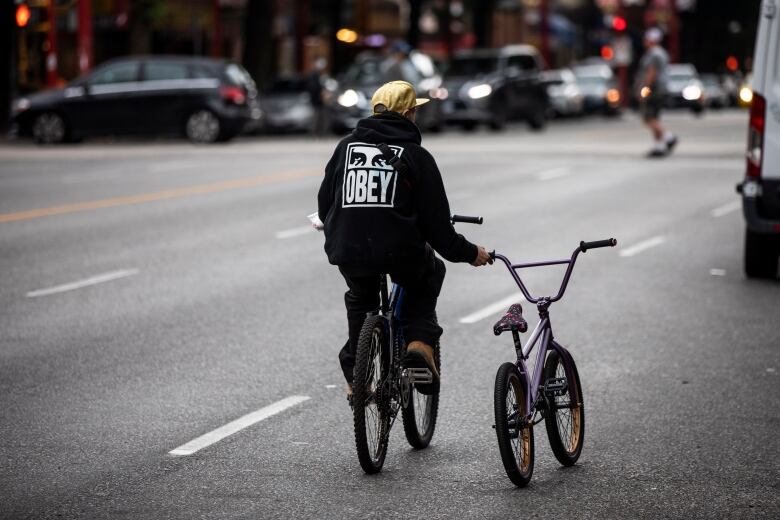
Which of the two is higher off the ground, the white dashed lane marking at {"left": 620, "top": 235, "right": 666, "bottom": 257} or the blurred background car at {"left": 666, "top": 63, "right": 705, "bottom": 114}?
the white dashed lane marking at {"left": 620, "top": 235, "right": 666, "bottom": 257}

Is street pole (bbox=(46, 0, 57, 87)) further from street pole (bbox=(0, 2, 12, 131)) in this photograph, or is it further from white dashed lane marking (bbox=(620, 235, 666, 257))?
white dashed lane marking (bbox=(620, 235, 666, 257))

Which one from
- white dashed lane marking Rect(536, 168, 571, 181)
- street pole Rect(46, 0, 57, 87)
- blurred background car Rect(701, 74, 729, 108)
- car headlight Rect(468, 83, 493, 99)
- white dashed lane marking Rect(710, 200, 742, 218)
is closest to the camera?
white dashed lane marking Rect(710, 200, 742, 218)

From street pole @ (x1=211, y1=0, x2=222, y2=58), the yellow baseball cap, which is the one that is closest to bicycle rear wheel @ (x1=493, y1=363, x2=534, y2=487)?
the yellow baseball cap

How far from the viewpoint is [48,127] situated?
1239 inches

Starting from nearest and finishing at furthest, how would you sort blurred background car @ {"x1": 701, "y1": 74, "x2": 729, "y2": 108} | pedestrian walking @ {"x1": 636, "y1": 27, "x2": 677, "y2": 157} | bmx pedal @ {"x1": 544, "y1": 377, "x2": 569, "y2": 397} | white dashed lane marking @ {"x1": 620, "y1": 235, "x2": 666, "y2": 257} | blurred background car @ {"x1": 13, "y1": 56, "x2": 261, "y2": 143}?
bmx pedal @ {"x1": 544, "y1": 377, "x2": 569, "y2": 397} → white dashed lane marking @ {"x1": 620, "y1": 235, "x2": 666, "y2": 257} → pedestrian walking @ {"x1": 636, "y1": 27, "x2": 677, "y2": 157} → blurred background car @ {"x1": 13, "y1": 56, "x2": 261, "y2": 143} → blurred background car @ {"x1": 701, "y1": 74, "x2": 729, "y2": 108}

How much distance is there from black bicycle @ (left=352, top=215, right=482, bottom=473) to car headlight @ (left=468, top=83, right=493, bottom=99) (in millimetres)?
30150

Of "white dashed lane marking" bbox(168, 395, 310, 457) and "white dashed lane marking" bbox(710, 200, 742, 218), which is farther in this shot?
"white dashed lane marking" bbox(710, 200, 742, 218)

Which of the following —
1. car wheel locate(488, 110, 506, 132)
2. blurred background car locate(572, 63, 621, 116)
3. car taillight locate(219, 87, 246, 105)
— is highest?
car taillight locate(219, 87, 246, 105)

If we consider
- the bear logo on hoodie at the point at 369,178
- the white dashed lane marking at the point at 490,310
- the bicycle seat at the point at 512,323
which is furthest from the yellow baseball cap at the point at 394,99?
the white dashed lane marking at the point at 490,310

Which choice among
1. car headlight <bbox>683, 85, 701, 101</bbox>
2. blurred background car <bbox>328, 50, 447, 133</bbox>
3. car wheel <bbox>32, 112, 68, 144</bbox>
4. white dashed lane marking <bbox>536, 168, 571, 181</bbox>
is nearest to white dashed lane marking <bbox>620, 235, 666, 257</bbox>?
white dashed lane marking <bbox>536, 168, 571, 181</bbox>

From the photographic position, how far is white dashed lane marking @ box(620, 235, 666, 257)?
14.5 meters

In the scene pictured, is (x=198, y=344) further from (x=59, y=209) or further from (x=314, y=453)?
(x=59, y=209)

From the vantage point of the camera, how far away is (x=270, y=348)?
966 centimetres

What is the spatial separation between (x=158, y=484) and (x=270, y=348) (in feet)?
10.8
